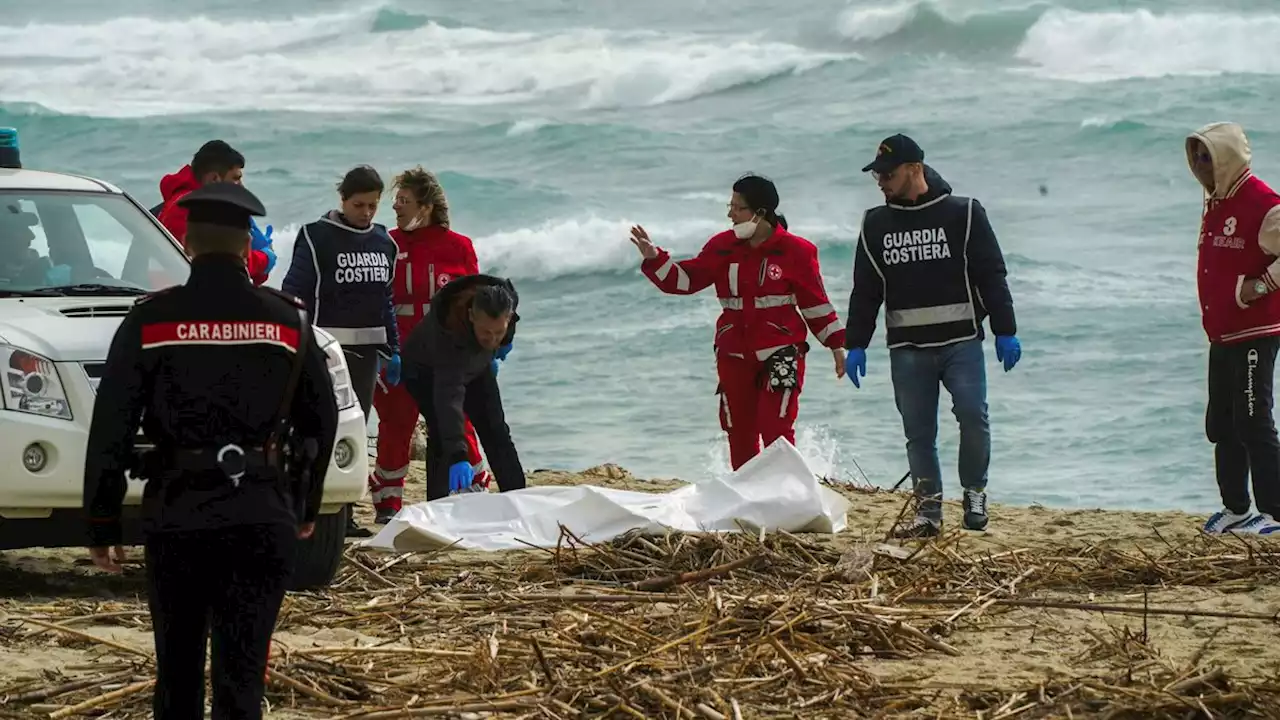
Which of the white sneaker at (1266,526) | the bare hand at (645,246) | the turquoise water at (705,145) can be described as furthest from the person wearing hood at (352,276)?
the turquoise water at (705,145)

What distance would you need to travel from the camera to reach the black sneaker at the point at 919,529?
9.28m

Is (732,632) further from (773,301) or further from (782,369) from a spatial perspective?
(773,301)

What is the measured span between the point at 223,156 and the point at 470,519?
2.18m

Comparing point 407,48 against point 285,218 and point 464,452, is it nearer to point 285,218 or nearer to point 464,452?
point 285,218

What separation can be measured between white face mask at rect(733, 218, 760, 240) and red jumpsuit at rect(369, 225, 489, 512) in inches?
53.3

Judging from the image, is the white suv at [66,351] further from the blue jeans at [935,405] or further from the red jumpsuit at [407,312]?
the blue jeans at [935,405]

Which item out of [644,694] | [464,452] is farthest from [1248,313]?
[644,694]

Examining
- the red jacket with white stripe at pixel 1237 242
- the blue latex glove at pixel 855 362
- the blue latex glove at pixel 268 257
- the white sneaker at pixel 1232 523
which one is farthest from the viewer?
the blue latex glove at pixel 268 257

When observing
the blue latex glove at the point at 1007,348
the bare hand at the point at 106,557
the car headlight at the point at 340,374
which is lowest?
the bare hand at the point at 106,557

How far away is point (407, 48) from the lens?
43.7 meters

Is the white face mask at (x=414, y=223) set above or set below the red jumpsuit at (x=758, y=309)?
above

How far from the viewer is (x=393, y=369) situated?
9.80 meters

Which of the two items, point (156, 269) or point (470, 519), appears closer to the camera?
point (156, 269)

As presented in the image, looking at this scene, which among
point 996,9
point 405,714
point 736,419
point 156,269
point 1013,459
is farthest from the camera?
point 996,9
